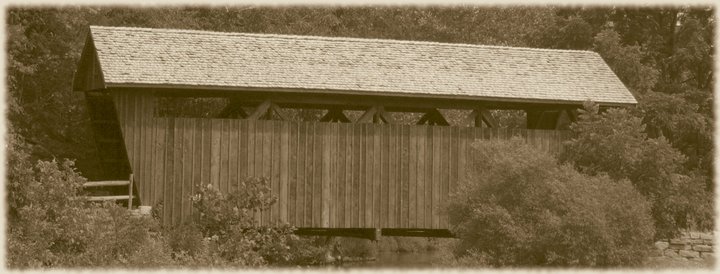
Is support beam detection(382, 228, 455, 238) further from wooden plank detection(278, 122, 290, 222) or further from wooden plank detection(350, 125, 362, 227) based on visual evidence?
wooden plank detection(278, 122, 290, 222)

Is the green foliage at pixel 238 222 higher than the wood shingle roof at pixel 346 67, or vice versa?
the wood shingle roof at pixel 346 67

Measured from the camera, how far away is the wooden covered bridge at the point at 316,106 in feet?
82.0

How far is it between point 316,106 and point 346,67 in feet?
4.43

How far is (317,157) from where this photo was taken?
25.8 meters

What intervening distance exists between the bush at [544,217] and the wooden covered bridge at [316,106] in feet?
10.4

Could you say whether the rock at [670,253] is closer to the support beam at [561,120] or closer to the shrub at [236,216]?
the support beam at [561,120]

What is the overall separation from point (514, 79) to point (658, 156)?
328 centimetres

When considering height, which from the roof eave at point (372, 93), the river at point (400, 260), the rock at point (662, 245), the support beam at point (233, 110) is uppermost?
the roof eave at point (372, 93)

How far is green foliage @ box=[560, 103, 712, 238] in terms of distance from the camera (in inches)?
975

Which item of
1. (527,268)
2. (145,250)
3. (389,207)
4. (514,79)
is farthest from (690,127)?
(145,250)

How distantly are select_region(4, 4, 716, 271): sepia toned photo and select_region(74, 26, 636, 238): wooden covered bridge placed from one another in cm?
4

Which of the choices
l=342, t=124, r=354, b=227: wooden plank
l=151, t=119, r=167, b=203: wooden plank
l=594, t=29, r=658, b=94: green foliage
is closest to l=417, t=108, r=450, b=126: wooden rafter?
l=342, t=124, r=354, b=227: wooden plank

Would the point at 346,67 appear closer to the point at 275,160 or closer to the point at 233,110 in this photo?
the point at 275,160

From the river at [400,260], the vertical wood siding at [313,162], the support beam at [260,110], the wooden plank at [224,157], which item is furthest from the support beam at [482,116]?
the river at [400,260]
